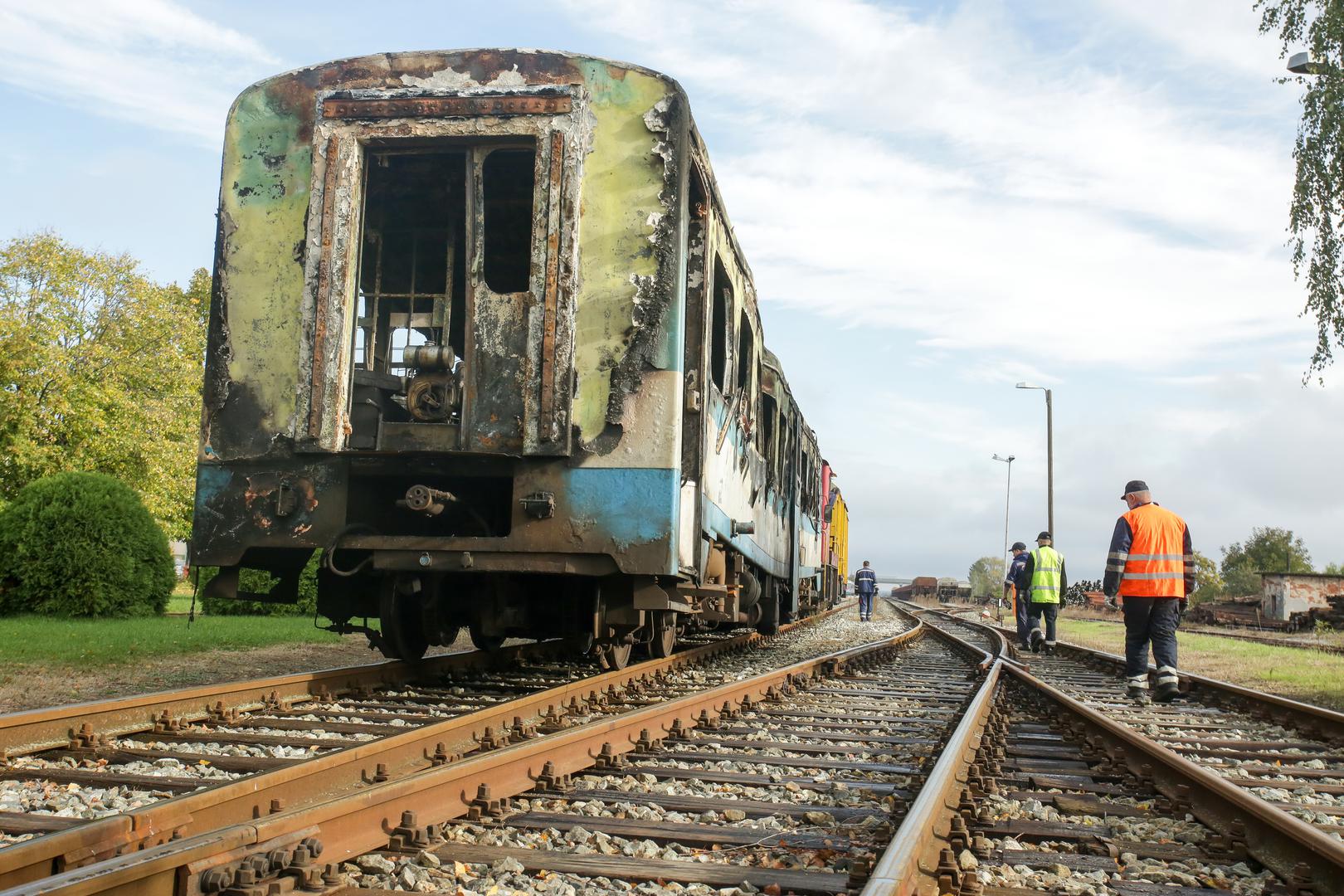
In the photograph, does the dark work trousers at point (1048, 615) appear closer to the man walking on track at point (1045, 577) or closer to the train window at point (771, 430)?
the man walking on track at point (1045, 577)

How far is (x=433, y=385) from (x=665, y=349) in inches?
53.5

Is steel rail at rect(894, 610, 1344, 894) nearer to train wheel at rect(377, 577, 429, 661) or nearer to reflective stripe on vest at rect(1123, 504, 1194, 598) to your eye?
reflective stripe on vest at rect(1123, 504, 1194, 598)

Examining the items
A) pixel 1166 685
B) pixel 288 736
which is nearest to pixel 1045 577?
pixel 1166 685

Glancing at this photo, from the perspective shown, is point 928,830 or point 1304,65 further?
point 1304,65

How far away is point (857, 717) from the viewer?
669 cm

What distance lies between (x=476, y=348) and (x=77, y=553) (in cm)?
1373

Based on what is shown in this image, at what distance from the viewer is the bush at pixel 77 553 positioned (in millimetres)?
17281

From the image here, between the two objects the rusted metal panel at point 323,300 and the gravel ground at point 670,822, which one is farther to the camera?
the rusted metal panel at point 323,300

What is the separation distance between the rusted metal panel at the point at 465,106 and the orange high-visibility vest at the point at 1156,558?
5.48 meters

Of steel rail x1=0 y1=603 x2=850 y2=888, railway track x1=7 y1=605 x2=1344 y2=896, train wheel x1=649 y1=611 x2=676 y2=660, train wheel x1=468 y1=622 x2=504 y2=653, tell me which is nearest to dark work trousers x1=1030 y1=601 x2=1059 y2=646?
train wheel x1=649 y1=611 x2=676 y2=660

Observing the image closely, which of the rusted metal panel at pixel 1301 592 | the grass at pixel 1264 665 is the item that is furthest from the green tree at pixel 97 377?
the rusted metal panel at pixel 1301 592

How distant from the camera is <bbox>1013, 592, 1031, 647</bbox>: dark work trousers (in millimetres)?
15266

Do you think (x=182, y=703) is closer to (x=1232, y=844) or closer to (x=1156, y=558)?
(x=1232, y=844)

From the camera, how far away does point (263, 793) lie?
3.52 metres
